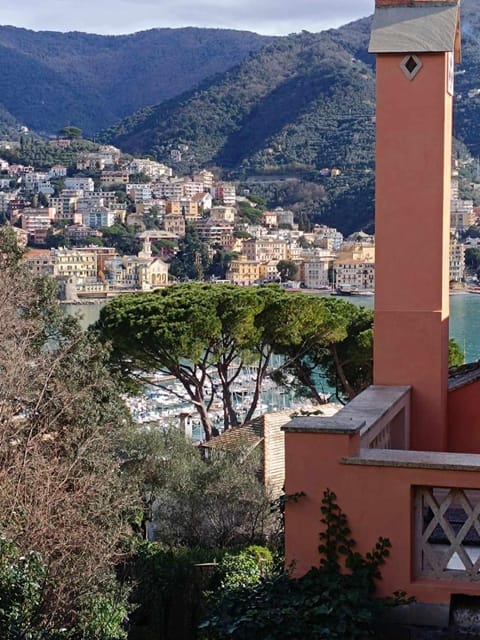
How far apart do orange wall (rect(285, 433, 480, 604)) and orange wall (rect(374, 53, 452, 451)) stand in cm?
110

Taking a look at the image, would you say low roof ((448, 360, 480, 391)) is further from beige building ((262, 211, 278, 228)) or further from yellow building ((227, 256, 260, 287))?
beige building ((262, 211, 278, 228))

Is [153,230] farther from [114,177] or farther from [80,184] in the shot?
[114,177]

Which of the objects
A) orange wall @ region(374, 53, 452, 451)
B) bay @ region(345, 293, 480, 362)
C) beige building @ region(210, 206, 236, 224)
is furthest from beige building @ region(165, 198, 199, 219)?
orange wall @ region(374, 53, 452, 451)

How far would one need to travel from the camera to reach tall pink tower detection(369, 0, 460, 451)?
151 inches

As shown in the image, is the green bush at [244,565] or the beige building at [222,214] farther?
the beige building at [222,214]

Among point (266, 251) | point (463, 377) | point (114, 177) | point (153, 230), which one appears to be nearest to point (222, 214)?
point (153, 230)

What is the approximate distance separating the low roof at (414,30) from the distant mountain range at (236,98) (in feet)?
261

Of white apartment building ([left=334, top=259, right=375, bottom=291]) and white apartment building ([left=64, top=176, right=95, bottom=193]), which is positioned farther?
white apartment building ([left=64, top=176, right=95, bottom=193])

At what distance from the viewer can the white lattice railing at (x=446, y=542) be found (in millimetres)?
2754

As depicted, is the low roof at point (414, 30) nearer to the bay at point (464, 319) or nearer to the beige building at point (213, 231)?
the bay at point (464, 319)

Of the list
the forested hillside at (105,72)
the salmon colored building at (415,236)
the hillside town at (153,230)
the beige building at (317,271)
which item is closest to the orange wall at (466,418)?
the salmon colored building at (415,236)

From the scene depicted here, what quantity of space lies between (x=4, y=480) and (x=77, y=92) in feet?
596

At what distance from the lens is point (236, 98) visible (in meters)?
132

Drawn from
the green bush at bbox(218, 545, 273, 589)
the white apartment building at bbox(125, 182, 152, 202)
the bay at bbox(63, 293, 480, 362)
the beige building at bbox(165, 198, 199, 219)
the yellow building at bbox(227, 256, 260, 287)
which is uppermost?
the white apartment building at bbox(125, 182, 152, 202)
